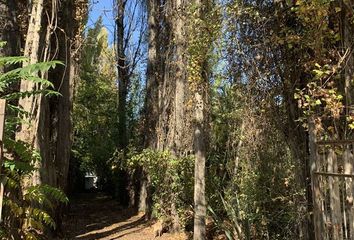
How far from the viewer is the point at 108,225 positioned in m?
15.7

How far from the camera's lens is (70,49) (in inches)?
455

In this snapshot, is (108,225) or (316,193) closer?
(316,193)

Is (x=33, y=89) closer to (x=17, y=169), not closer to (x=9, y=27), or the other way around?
(x=9, y=27)

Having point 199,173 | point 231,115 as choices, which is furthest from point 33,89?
point 231,115

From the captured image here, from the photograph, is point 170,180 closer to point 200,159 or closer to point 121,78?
point 200,159

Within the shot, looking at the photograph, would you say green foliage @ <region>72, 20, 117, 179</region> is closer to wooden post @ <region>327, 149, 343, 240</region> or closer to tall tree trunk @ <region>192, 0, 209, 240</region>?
tall tree trunk @ <region>192, 0, 209, 240</region>

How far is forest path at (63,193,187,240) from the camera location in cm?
1298

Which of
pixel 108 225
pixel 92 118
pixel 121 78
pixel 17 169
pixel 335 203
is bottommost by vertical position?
pixel 108 225

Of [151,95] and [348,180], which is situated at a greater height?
[151,95]

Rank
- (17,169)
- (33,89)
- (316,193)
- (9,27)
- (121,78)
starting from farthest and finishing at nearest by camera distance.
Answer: (121,78) < (9,27) < (33,89) < (17,169) < (316,193)

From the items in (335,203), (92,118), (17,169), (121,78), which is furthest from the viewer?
(92,118)

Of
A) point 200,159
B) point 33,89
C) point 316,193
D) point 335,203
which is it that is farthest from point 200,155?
point 335,203

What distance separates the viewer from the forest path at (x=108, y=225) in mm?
12984

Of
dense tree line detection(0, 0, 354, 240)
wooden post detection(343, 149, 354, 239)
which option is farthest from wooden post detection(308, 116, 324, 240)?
wooden post detection(343, 149, 354, 239)
